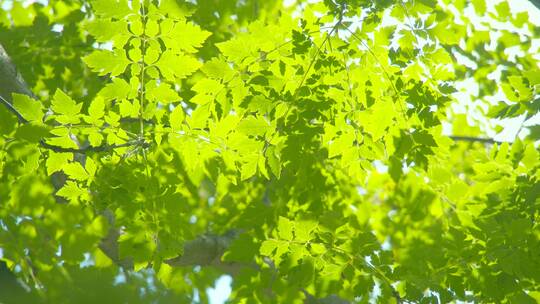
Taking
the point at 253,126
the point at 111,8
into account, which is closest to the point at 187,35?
the point at 111,8

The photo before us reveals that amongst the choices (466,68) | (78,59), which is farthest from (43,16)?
(466,68)

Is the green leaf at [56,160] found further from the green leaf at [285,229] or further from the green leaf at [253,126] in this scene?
the green leaf at [285,229]

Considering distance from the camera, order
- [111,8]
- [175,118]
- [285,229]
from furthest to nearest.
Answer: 1. [285,229]
2. [175,118]
3. [111,8]

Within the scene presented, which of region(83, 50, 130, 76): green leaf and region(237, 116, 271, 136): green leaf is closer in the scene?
region(83, 50, 130, 76): green leaf

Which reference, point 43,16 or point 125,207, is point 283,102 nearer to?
point 125,207

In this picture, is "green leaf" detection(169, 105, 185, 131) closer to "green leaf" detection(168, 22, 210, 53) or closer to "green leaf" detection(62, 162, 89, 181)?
"green leaf" detection(168, 22, 210, 53)

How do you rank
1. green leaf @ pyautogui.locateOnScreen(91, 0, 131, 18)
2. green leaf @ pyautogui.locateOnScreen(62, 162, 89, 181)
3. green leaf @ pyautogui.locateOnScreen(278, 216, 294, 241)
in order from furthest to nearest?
green leaf @ pyautogui.locateOnScreen(278, 216, 294, 241)
green leaf @ pyautogui.locateOnScreen(62, 162, 89, 181)
green leaf @ pyautogui.locateOnScreen(91, 0, 131, 18)

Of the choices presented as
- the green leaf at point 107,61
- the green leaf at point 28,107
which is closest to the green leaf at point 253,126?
the green leaf at point 107,61

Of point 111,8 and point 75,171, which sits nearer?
point 111,8

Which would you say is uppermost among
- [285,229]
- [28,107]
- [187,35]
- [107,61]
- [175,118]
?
[187,35]

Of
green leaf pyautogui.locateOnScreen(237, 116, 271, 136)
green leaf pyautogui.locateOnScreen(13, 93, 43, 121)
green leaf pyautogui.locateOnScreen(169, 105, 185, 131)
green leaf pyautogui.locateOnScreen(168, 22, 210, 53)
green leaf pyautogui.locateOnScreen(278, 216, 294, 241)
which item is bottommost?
green leaf pyautogui.locateOnScreen(278, 216, 294, 241)

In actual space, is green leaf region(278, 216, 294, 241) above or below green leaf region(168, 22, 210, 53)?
below

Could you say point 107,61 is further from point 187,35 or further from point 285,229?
point 285,229

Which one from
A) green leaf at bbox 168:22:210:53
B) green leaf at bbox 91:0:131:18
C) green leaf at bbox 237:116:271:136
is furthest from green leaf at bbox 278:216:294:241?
green leaf at bbox 91:0:131:18
